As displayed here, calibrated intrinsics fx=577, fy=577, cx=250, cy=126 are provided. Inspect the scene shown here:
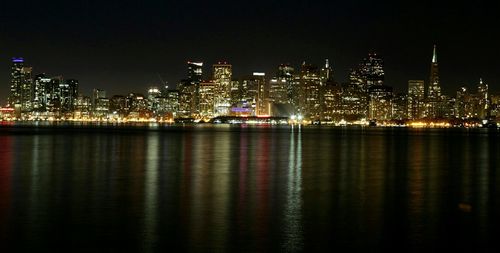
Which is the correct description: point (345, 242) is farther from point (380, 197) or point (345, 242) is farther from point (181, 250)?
point (380, 197)

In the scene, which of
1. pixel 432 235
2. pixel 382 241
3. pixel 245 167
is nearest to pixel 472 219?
pixel 432 235

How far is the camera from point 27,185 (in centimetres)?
2470

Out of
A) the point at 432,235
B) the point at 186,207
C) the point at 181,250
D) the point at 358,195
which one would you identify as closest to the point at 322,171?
the point at 358,195

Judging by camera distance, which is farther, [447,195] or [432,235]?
[447,195]

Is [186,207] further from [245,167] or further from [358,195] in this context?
[245,167]

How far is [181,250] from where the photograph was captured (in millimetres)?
12781

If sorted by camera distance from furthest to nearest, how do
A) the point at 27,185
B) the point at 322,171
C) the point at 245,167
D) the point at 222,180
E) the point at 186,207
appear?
1. the point at 245,167
2. the point at 322,171
3. the point at 222,180
4. the point at 27,185
5. the point at 186,207

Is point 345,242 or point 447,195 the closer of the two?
point 345,242

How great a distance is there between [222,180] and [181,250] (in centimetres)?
1467

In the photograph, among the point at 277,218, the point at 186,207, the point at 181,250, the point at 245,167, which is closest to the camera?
the point at 181,250

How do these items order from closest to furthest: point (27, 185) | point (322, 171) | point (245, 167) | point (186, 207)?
point (186, 207) < point (27, 185) < point (322, 171) < point (245, 167)

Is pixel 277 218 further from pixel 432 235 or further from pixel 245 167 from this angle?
pixel 245 167

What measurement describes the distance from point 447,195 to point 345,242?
10.7 metres

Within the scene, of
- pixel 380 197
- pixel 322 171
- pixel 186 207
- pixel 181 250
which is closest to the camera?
pixel 181 250
